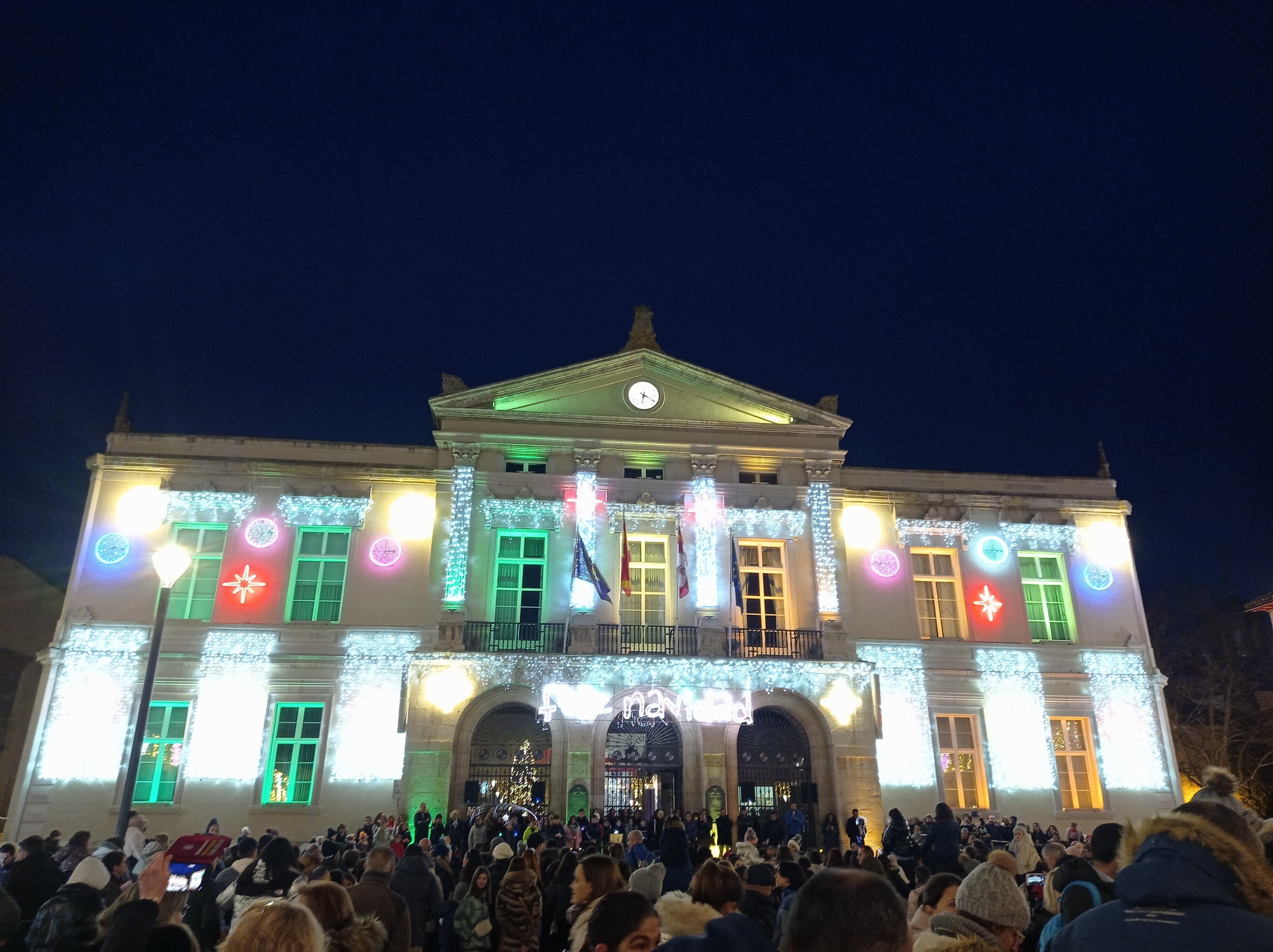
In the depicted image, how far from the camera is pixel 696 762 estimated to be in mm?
21344

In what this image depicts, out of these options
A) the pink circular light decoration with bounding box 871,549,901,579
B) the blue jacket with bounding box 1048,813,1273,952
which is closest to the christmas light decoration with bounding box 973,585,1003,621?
the pink circular light decoration with bounding box 871,549,901,579

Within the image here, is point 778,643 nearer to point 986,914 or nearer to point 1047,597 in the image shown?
point 1047,597

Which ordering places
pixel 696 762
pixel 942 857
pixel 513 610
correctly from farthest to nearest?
pixel 513 610, pixel 696 762, pixel 942 857

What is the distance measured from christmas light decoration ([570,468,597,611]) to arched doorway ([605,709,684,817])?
9.88 ft

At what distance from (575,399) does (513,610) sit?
607 cm

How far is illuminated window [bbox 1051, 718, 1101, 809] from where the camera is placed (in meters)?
22.9

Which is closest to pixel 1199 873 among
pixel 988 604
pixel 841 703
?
pixel 841 703

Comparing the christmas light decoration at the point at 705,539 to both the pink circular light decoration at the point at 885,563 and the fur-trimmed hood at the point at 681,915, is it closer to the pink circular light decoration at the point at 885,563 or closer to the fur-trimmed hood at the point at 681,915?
the pink circular light decoration at the point at 885,563

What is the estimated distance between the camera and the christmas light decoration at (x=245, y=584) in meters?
22.4

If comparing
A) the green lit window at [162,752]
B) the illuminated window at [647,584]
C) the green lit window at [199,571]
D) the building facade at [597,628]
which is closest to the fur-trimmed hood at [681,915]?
the building facade at [597,628]

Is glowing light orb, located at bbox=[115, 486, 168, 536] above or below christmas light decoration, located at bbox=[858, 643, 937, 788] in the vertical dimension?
above

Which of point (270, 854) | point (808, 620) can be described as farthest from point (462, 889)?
point (808, 620)

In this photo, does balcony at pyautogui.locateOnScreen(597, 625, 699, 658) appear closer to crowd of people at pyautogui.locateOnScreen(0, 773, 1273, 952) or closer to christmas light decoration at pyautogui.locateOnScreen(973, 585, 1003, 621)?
christmas light decoration at pyautogui.locateOnScreen(973, 585, 1003, 621)

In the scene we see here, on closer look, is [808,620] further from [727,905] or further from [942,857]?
[727,905]
